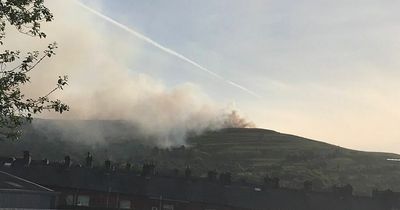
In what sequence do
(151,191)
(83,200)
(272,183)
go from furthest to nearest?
Answer: (272,183) → (151,191) → (83,200)

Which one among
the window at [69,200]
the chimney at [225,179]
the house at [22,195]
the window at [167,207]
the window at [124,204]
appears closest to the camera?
the house at [22,195]

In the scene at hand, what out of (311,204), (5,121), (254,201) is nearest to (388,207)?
(311,204)

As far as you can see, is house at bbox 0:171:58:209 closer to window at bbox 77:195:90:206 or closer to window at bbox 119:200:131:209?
window at bbox 77:195:90:206

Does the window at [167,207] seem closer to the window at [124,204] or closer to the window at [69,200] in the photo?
the window at [124,204]

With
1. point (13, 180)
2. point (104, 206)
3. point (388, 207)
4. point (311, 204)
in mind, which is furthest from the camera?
point (388, 207)

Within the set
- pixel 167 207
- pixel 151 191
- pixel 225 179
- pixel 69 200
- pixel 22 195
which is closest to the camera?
pixel 22 195

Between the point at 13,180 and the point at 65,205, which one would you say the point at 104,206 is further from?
the point at 13,180

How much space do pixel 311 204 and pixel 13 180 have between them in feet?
194

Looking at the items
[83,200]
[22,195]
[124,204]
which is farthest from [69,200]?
[22,195]

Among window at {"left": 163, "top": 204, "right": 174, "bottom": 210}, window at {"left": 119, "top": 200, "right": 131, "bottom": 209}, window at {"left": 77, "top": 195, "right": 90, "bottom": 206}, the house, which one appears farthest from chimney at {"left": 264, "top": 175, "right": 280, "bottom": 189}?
the house

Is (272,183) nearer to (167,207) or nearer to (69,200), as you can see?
(167,207)

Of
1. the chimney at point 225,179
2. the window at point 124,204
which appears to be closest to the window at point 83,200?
the window at point 124,204

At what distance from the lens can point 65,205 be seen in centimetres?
8794

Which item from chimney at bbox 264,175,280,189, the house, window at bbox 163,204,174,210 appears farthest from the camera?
chimney at bbox 264,175,280,189
